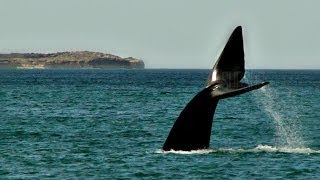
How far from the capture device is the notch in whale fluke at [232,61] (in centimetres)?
2778

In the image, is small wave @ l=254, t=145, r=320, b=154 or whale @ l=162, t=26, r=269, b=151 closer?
whale @ l=162, t=26, r=269, b=151

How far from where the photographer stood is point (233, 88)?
28.3 metres

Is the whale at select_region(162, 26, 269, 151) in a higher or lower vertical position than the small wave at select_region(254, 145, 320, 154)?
higher

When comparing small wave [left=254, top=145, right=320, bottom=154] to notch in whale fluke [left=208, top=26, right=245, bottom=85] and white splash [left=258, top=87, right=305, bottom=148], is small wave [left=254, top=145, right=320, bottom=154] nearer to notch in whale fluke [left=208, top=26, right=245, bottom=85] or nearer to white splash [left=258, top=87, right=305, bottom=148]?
white splash [left=258, top=87, right=305, bottom=148]

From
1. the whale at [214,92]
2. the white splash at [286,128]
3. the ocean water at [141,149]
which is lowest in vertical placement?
the white splash at [286,128]

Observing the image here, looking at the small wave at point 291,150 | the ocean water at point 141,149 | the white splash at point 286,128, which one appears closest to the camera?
the ocean water at point 141,149

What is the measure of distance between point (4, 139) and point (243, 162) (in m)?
14.9

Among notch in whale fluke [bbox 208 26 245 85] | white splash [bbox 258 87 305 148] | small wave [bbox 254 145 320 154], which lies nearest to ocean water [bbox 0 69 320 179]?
small wave [bbox 254 145 320 154]

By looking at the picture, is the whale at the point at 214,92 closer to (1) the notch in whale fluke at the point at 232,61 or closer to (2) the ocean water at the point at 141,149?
(1) the notch in whale fluke at the point at 232,61

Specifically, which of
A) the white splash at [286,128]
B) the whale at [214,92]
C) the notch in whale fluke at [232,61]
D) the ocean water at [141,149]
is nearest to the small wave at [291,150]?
the ocean water at [141,149]

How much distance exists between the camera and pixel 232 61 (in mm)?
28062

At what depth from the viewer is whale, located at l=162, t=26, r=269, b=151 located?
2788 centimetres

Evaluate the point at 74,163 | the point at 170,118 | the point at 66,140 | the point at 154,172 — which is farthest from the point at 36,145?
the point at 170,118

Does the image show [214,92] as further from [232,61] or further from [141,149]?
[141,149]
